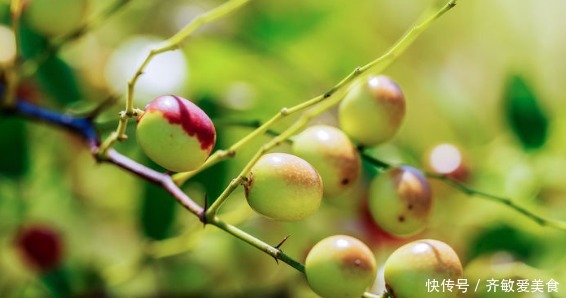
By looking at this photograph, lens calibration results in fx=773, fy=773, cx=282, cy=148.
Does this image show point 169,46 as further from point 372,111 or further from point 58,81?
point 58,81

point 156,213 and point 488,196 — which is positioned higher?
point 488,196

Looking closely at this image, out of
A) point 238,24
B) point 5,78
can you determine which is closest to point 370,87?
point 5,78

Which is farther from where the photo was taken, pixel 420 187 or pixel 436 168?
pixel 436 168

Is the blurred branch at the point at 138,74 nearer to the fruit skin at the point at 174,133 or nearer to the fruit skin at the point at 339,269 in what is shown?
the fruit skin at the point at 174,133

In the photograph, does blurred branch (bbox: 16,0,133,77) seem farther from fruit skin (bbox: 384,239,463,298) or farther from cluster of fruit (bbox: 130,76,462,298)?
fruit skin (bbox: 384,239,463,298)

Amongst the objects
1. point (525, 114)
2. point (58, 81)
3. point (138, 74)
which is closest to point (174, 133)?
point (138, 74)

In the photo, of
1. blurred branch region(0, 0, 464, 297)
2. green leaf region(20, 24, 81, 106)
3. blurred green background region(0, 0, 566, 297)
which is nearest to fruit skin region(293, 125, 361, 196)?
blurred branch region(0, 0, 464, 297)

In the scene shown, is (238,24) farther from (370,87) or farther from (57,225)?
(370,87)
